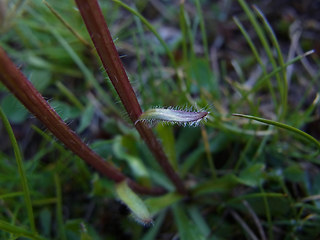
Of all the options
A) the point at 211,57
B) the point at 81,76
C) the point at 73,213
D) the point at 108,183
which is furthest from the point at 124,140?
the point at 211,57

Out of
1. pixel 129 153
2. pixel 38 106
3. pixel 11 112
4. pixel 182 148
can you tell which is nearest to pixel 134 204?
pixel 38 106

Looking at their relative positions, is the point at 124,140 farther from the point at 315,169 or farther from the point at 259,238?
the point at 315,169


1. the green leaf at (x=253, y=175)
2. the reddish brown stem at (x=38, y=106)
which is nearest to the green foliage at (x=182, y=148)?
the green leaf at (x=253, y=175)

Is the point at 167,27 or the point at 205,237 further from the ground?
the point at 167,27

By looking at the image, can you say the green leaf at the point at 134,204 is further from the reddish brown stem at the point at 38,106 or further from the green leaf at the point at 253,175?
the green leaf at the point at 253,175

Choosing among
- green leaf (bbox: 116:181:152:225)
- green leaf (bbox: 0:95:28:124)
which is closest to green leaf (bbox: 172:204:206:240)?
green leaf (bbox: 116:181:152:225)
